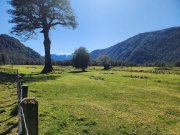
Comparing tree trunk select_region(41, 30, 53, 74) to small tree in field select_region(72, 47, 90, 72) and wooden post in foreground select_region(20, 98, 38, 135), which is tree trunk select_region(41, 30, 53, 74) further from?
wooden post in foreground select_region(20, 98, 38, 135)

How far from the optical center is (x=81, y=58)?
94938 mm

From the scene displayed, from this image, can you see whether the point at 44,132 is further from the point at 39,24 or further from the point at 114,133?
the point at 39,24

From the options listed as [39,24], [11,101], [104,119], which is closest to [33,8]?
[39,24]

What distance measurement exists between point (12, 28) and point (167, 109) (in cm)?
4361

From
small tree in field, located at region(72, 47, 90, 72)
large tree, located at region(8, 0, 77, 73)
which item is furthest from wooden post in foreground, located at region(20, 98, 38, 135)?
small tree in field, located at region(72, 47, 90, 72)

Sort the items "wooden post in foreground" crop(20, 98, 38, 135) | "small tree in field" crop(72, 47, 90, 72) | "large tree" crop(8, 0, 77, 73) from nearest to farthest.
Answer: "wooden post in foreground" crop(20, 98, 38, 135)
"large tree" crop(8, 0, 77, 73)
"small tree in field" crop(72, 47, 90, 72)

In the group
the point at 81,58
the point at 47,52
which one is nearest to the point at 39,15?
the point at 47,52

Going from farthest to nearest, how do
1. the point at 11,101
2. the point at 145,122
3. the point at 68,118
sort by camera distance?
1. the point at 11,101
2. the point at 145,122
3. the point at 68,118

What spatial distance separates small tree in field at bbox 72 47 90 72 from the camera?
94.8 m

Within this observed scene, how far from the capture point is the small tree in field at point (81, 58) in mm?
94812

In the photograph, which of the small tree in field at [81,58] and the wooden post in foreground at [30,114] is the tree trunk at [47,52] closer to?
the small tree in field at [81,58]

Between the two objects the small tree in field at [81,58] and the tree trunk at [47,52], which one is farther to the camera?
the small tree in field at [81,58]

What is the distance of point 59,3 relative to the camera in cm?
5584

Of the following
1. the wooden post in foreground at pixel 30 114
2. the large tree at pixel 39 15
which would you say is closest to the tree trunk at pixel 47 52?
the large tree at pixel 39 15
